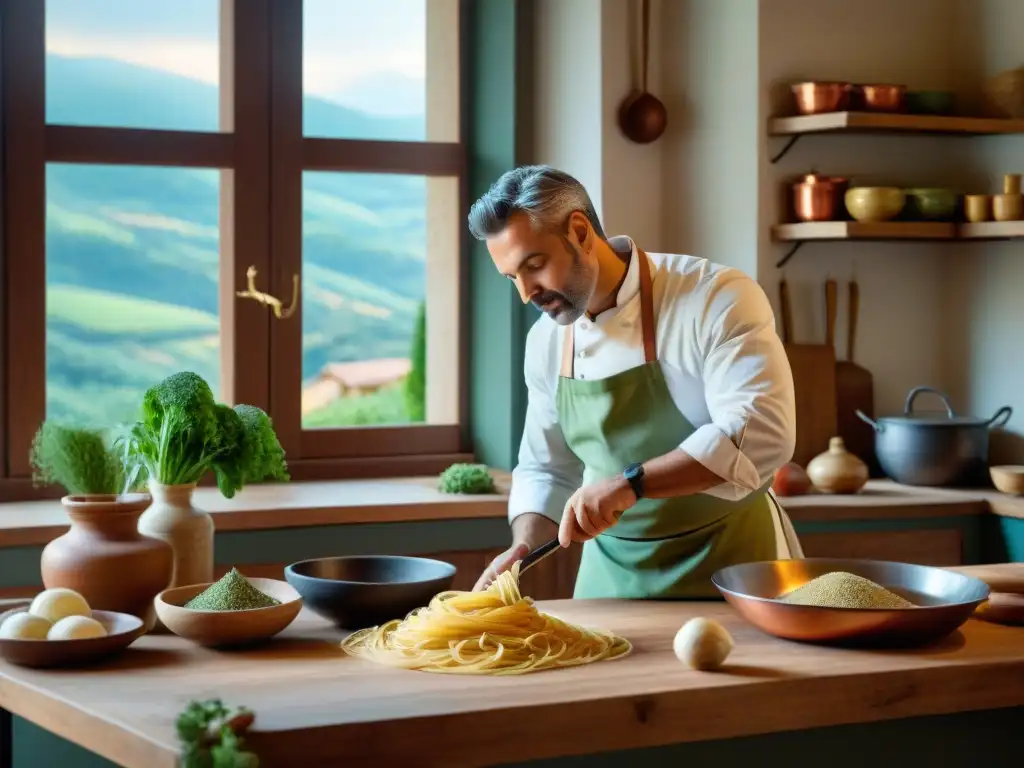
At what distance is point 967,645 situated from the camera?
88.5 inches

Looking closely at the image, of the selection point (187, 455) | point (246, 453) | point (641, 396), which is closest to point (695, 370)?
point (641, 396)

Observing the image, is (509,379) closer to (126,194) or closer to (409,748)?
(126,194)

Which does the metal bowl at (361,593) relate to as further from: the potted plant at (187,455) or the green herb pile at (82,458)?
the green herb pile at (82,458)

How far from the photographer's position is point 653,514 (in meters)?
2.84

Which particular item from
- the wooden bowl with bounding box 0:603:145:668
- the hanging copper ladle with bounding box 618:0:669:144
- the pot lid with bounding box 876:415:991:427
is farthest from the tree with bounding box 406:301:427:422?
the wooden bowl with bounding box 0:603:145:668

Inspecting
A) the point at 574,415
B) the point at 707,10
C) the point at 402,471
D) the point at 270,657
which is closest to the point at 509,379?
the point at 402,471

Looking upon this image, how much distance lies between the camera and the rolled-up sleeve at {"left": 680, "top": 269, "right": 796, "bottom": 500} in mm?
2539

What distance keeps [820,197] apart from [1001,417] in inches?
37.7

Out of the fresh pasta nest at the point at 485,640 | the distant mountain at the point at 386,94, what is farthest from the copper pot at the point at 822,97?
the fresh pasta nest at the point at 485,640

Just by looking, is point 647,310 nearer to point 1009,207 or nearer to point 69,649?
point 69,649

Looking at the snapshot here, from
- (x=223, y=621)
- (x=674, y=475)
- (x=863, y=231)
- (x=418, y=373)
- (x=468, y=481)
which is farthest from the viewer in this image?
(x=418, y=373)

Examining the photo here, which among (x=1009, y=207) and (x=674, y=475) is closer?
(x=674, y=475)

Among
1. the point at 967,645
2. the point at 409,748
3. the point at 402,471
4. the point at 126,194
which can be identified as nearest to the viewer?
the point at 409,748

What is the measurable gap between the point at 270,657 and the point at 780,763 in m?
0.79
